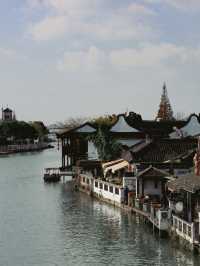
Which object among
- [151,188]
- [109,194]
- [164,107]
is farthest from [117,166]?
[164,107]

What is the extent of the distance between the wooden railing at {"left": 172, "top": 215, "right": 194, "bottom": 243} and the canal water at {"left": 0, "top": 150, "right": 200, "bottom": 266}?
30.7 inches

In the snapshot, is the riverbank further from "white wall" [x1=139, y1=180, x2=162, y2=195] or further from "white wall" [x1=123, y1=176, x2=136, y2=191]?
"white wall" [x1=139, y1=180, x2=162, y2=195]

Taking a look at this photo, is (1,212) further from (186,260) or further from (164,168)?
(186,260)

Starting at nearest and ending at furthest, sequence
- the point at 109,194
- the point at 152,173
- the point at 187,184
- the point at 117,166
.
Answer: the point at 187,184 < the point at 152,173 < the point at 109,194 < the point at 117,166

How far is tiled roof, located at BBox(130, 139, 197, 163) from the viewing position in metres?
53.2

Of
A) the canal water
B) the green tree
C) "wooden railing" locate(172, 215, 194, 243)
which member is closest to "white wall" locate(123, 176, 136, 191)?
the canal water

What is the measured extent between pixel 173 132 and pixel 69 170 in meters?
13.4

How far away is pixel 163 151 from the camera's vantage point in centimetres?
5453

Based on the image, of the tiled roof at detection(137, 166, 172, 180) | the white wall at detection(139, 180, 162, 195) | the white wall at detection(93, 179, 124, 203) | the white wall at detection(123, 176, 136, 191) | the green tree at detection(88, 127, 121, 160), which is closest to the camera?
the tiled roof at detection(137, 166, 172, 180)

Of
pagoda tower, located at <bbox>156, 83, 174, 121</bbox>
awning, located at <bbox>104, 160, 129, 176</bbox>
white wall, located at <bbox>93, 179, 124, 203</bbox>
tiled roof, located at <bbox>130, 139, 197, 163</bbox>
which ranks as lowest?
white wall, located at <bbox>93, 179, 124, 203</bbox>

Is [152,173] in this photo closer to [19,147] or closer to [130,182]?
[130,182]

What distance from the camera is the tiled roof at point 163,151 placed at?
53.2 meters

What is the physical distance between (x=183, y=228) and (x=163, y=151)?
22240mm

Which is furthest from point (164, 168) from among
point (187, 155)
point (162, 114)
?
point (162, 114)
